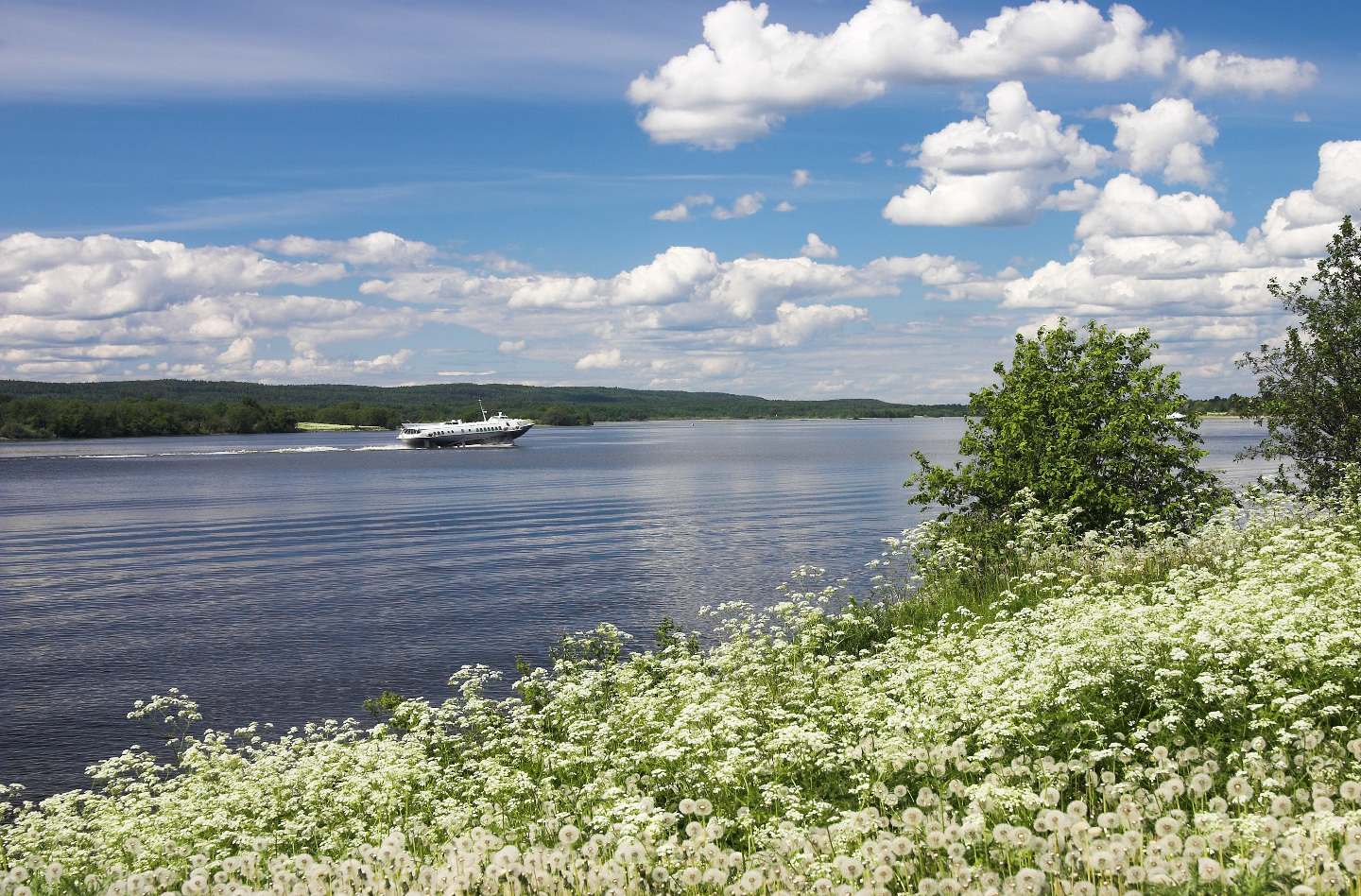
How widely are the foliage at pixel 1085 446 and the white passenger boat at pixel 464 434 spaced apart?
497 ft

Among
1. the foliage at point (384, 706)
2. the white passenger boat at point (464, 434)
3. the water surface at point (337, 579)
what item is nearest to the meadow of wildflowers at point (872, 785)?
the foliage at point (384, 706)

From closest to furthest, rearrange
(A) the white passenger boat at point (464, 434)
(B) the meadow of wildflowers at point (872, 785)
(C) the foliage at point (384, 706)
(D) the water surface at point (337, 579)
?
(B) the meadow of wildflowers at point (872, 785) < (C) the foliage at point (384, 706) < (D) the water surface at point (337, 579) < (A) the white passenger boat at point (464, 434)

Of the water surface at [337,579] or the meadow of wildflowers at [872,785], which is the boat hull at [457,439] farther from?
the meadow of wildflowers at [872,785]

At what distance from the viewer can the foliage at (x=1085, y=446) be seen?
20.7 m

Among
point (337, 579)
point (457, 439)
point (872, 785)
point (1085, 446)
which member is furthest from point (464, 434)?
point (872, 785)

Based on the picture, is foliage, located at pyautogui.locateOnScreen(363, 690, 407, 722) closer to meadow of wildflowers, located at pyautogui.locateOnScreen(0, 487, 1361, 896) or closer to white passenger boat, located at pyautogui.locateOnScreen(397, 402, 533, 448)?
meadow of wildflowers, located at pyautogui.locateOnScreen(0, 487, 1361, 896)

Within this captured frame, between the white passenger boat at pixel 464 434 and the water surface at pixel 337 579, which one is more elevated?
the white passenger boat at pixel 464 434

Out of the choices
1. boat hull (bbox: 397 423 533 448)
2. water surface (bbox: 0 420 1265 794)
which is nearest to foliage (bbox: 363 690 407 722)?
water surface (bbox: 0 420 1265 794)

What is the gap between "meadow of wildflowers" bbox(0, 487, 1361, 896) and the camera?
17.1 feet

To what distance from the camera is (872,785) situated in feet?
23.4

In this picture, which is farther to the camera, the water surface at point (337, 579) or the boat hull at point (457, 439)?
the boat hull at point (457, 439)

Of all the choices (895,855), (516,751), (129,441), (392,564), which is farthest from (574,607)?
(129,441)

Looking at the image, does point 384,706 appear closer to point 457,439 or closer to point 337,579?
point 337,579

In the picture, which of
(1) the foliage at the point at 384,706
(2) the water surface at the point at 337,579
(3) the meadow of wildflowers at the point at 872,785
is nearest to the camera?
(3) the meadow of wildflowers at the point at 872,785
